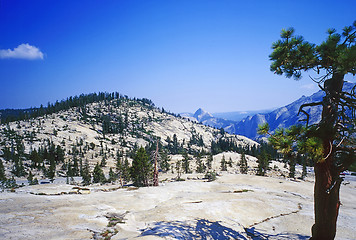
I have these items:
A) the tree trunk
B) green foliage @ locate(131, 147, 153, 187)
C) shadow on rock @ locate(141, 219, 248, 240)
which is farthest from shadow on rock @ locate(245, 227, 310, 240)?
green foliage @ locate(131, 147, 153, 187)

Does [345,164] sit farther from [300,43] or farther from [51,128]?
[51,128]

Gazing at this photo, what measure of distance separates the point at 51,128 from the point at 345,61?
21842cm

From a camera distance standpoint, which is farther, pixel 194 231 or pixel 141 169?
pixel 141 169

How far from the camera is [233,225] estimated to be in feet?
43.7

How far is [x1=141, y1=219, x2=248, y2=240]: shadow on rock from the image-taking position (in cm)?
998

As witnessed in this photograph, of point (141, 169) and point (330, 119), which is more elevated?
point (330, 119)

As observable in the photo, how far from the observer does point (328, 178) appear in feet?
21.9

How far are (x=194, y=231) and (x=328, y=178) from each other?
313 inches

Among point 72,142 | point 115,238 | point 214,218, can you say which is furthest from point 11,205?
point 72,142

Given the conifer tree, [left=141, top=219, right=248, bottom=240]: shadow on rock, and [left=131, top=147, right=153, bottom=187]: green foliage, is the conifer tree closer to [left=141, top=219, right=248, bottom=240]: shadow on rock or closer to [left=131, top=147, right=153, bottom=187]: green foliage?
[left=141, top=219, right=248, bottom=240]: shadow on rock

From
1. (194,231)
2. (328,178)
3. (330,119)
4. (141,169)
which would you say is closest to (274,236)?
(194,231)

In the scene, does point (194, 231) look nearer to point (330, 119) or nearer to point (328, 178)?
point (328, 178)

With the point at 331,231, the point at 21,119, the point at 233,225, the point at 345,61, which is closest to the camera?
the point at 345,61

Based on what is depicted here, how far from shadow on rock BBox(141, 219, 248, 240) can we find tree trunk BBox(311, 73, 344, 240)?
539 centimetres
